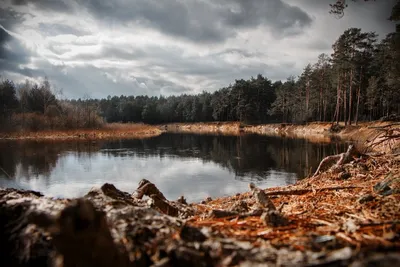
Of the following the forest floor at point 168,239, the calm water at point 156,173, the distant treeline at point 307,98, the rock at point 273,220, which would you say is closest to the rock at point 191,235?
the forest floor at point 168,239

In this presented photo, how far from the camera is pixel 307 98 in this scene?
6494 cm

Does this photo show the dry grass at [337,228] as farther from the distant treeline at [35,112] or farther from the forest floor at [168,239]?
the distant treeline at [35,112]

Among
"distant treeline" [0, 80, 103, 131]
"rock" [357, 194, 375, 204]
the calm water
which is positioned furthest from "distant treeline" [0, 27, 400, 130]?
"rock" [357, 194, 375, 204]

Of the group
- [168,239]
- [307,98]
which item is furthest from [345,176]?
[307,98]

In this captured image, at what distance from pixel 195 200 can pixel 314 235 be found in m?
9.47

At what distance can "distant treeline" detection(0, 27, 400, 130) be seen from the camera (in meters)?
44.6

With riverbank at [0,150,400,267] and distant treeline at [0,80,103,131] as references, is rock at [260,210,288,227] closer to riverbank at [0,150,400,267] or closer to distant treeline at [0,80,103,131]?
riverbank at [0,150,400,267]

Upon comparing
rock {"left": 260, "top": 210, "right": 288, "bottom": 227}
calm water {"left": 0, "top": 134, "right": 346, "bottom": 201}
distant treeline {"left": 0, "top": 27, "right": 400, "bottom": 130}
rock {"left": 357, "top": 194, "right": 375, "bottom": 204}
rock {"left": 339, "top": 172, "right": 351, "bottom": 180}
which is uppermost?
distant treeline {"left": 0, "top": 27, "right": 400, "bottom": 130}

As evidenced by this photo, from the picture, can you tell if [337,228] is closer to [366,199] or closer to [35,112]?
[366,199]

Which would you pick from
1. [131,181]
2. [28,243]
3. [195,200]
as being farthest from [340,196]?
[131,181]

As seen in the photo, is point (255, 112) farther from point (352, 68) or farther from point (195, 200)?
point (195, 200)

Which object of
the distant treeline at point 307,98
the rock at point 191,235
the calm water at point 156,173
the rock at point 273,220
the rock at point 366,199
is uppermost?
the distant treeline at point 307,98

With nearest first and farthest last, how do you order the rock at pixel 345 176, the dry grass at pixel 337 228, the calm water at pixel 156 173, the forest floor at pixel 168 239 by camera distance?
the forest floor at pixel 168 239, the dry grass at pixel 337 228, the rock at pixel 345 176, the calm water at pixel 156 173

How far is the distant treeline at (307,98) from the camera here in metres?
44.6
